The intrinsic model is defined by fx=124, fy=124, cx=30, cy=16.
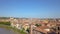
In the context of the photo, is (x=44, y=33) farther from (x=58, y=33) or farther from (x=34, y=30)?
(x=58, y=33)

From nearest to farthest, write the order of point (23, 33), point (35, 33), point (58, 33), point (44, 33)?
1. point (58, 33)
2. point (44, 33)
3. point (35, 33)
4. point (23, 33)

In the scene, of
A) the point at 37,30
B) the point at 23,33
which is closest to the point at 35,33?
the point at 37,30

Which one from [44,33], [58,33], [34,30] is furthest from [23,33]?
[58,33]

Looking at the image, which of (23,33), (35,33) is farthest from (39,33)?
(23,33)

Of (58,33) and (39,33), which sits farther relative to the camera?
(39,33)

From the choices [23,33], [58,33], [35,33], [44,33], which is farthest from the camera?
[23,33]

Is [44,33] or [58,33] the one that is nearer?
[58,33]

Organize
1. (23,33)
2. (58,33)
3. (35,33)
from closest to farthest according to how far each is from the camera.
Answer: (58,33)
(35,33)
(23,33)

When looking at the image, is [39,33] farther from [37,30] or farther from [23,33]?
[23,33]
